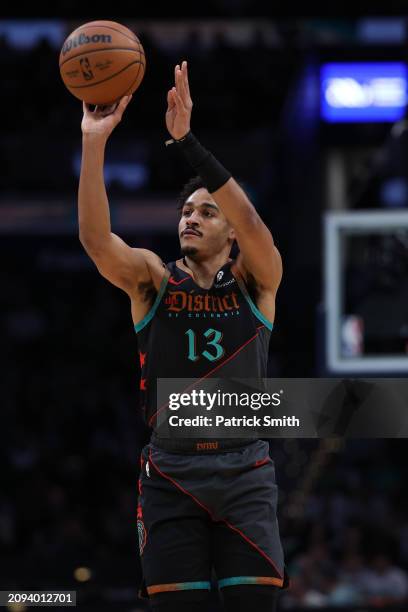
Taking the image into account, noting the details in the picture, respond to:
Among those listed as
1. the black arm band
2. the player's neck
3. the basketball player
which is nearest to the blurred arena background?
the player's neck

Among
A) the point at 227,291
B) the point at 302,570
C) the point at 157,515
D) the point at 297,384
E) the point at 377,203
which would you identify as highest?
the point at 377,203

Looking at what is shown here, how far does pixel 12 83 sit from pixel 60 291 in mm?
3702

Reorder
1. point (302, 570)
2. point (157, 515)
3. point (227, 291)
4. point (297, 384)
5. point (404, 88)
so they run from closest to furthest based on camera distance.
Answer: point (157, 515) < point (227, 291) < point (297, 384) < point (302, 570) < point (404, 88)

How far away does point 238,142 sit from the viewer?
1372 cm

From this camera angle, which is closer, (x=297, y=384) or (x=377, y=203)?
(x=297, y=384)

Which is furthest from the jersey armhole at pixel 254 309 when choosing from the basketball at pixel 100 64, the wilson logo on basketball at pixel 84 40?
the wilson logo on basketball at pixel 84 40

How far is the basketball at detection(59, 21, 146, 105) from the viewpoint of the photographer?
13.7 ft

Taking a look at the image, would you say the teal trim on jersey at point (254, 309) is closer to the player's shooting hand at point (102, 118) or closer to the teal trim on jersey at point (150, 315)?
the teal trim on jersey at point (150, 315)

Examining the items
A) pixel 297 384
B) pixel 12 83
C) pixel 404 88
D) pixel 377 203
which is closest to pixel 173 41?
pixel 12 83

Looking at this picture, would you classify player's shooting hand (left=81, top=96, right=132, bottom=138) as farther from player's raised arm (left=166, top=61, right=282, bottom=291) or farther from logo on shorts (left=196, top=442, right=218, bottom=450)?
logo on shorts (left=196, top=442, right=218, bottom=450)

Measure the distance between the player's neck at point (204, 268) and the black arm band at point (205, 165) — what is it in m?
0.46

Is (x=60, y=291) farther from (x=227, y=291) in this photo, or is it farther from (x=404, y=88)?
(x=227, y=291)

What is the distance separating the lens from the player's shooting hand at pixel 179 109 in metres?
3.94

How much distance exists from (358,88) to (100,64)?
25.9ft
